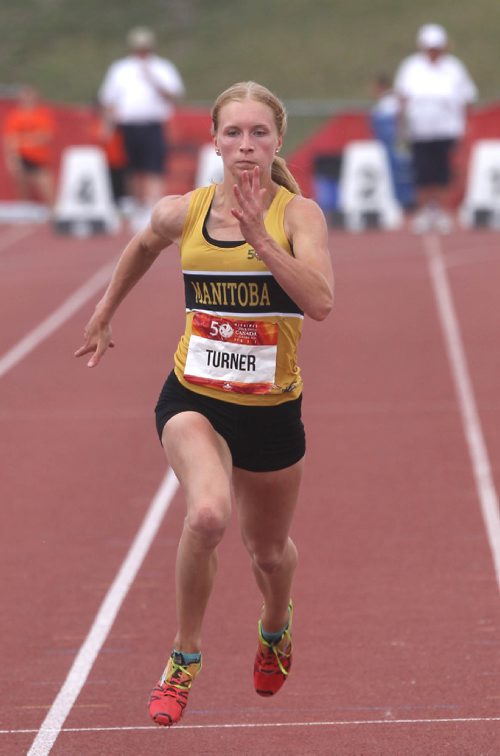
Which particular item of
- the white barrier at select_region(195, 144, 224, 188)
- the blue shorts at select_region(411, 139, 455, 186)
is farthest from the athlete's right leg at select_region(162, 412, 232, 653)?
the white barrier at select_region(195, 144, 224, 188)

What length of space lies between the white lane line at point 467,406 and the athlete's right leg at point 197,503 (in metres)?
2.64

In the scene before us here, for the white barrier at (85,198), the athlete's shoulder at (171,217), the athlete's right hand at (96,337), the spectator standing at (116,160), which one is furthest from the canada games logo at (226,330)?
the spectator standing at (116,160)

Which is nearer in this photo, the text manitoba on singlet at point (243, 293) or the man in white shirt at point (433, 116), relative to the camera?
the text manitoba on singlet at point (243, 293)

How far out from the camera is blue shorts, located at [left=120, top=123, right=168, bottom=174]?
19.0 metres

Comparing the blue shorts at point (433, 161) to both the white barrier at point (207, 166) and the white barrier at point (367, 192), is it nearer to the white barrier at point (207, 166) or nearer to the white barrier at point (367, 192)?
the white barrier at point (367, 192)

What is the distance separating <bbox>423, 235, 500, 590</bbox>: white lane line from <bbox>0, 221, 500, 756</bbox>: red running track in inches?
1.8

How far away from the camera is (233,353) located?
16.5ft

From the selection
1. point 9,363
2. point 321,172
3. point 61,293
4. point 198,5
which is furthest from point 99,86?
point 9,363

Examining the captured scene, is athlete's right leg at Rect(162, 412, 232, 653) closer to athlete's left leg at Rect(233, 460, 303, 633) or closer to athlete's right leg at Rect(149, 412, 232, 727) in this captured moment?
athlete's right leg at Rect(149, 412, 232, 727)

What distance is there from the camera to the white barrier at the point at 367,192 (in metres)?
20.0

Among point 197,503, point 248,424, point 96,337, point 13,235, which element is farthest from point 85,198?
point 197,503

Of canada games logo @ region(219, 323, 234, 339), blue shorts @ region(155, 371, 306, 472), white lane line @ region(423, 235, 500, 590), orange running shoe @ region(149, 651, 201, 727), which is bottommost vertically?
white lane line @ region(423, 235, 500, 590)

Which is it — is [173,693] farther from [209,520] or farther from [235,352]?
[235,352]

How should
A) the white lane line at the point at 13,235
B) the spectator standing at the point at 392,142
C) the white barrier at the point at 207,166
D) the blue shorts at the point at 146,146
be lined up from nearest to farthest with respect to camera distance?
the blue shorts at the point at 146,146 → the white lane line at the point at 13,235 → the white barrier at the point at 207,166 → the spectator standing at the point at 392,142
